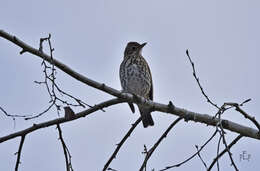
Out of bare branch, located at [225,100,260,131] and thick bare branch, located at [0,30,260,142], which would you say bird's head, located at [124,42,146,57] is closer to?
thick bare branch, located at [0,30,260,142]

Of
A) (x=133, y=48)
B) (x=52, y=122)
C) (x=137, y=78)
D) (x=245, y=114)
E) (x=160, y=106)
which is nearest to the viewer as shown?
(x=245, y=114)

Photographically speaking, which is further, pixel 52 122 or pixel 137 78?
pixel 137 78

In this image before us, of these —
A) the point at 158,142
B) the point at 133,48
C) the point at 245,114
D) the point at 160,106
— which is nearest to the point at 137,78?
the point at 133,48

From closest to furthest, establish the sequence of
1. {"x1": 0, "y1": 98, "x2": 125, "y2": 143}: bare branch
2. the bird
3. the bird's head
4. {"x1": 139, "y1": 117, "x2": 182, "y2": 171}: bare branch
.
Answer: {"x1": 139, "y1": 117, "x2": 182, "y2": 171}: bare branch, {"x1": 0, "y1": 98, "x2": 125, "y2": 143}: bare branch, the bird, the bird's head

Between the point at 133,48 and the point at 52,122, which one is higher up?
the point at 133,48

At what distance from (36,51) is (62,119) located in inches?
28.6

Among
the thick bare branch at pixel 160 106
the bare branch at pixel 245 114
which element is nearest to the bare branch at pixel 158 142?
the thick bare branch at pixel 160 106

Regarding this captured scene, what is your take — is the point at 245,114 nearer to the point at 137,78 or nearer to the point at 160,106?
the point at 160,106

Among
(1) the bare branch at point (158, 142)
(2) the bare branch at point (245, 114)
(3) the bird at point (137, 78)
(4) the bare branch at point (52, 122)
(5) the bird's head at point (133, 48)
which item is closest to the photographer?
(2) the bare branch at point (245, 114)

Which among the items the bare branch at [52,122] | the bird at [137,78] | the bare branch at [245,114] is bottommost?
the bare branch at [245,114]

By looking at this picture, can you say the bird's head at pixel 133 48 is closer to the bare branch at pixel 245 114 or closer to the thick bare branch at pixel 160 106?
the thick bare branch at pixel 160 106

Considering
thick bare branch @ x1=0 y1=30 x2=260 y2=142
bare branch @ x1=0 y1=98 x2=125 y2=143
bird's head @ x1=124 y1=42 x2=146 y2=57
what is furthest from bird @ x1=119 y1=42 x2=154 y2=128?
bare branch @ x1=0 y1=98 x2=125 y2=143

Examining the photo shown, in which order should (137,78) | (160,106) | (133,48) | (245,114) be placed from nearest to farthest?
(245,114) < (160,106) < (137,78) < (133,48)

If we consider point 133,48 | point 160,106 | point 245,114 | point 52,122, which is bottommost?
point 245,114
